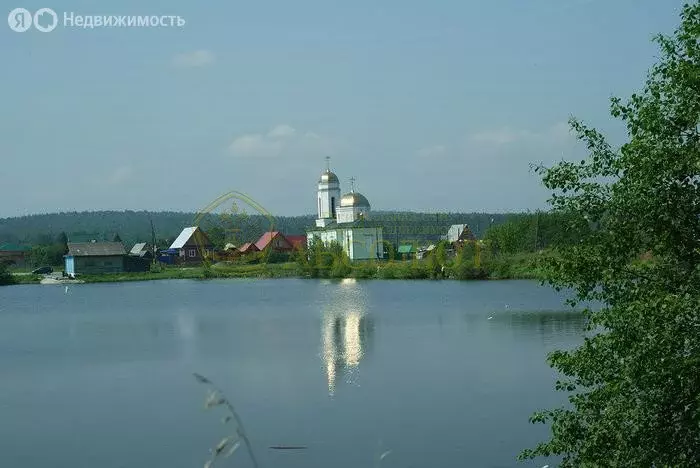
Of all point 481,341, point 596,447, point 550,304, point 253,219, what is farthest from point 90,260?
point 596,447

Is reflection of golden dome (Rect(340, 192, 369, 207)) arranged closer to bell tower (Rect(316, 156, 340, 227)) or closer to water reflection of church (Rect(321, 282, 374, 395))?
bell tower (Rect(316, 156, 340, 227))

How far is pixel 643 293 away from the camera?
7.24 meters

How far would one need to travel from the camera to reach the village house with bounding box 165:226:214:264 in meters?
84.2

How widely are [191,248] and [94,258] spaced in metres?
14.9

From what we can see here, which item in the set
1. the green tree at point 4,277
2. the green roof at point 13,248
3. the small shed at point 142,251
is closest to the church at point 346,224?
the small shed at point 142,251

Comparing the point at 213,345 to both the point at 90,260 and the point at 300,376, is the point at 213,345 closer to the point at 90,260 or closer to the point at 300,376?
the point at 300,376

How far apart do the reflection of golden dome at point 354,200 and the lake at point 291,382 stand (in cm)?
4276

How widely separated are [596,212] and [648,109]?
904mm

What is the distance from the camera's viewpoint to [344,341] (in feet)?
82.2

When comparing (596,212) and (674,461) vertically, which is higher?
(596,212)

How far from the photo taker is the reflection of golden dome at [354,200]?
8025 centimetres

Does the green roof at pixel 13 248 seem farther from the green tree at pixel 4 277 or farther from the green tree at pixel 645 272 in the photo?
the green tree at pixel 645 272

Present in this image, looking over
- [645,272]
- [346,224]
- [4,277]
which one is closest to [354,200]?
[346,224]

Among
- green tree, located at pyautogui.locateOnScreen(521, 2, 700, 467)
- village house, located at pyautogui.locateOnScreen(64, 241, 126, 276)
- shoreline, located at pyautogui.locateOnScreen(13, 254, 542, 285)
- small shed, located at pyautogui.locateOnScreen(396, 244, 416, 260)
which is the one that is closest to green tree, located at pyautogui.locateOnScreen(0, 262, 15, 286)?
shoreline, located at pyautogui.locateOnScreen(13, 254, 542, 285)
